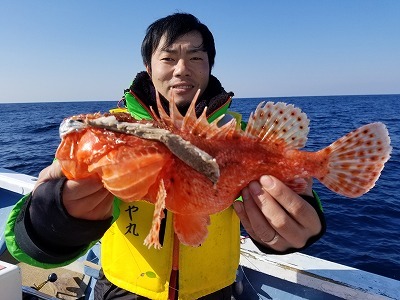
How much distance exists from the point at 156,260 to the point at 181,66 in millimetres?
2046

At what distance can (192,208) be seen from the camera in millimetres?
2203

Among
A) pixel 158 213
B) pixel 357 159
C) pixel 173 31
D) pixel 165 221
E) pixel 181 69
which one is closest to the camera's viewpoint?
pixel 158 213

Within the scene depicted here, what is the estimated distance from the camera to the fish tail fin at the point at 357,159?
7.76 ft

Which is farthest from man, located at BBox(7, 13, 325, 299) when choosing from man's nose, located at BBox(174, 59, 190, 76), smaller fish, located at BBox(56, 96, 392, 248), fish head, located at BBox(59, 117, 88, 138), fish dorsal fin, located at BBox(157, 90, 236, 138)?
fish dorsal fin, located at BBox(157, 90, 236, 138)

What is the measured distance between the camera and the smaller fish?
193 centimetres

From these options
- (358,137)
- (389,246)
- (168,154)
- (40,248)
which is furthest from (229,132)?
(389,246)

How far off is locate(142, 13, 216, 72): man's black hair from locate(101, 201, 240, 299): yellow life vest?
183 centimetres

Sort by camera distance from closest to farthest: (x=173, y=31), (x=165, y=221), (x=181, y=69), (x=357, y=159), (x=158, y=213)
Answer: (x=158, y=213) < (x=357, y=159) < (x=165, y=221) < (x=181, y=69) < (x=173, y=31)

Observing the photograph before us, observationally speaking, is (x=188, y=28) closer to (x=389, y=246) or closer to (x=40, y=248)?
(x=40, y=248)

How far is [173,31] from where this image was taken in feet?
11.7

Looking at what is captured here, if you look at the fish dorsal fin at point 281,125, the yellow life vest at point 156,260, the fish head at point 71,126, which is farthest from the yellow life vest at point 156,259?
the fish head at point 71,126

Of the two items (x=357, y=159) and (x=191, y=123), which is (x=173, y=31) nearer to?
(x=191, y=123)

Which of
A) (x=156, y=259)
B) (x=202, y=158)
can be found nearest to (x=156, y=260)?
(x=156, y=259)

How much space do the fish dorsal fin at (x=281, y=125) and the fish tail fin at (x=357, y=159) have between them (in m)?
0.21
